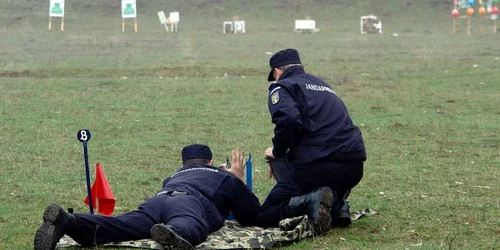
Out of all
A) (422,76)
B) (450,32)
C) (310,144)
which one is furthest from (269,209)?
(450,32)

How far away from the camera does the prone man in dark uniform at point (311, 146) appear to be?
8180 mm

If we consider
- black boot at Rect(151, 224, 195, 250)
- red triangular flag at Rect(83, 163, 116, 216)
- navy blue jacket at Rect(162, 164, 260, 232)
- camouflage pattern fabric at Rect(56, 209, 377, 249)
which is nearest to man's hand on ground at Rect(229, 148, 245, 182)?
navy blue jacket at Rect(162, 164, 260, 232)

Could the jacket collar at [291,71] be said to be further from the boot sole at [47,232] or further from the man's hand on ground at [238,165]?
the boot sole at [47,232]

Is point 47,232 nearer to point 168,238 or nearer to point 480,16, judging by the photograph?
point 168,238

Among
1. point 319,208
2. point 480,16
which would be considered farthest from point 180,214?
point 480,16

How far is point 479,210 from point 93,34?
31667mm

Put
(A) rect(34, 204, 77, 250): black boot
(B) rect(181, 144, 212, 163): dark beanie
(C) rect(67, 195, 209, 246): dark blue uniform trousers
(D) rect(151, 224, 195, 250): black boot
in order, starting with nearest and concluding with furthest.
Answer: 1. (D) rect(151, 224, 195, 250): black boot
2. (A) rect(34, 204, 77, 250): black boot
3. (C) rect(67, 195, 209, 246): dark blue uniform trousers
4. (B) rect(181, 144, 212, 163): dark beanie

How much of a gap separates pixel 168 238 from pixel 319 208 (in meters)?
1.57

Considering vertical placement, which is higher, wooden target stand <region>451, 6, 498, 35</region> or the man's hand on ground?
wooden target stand <region>451, 6, 498, 35</region>

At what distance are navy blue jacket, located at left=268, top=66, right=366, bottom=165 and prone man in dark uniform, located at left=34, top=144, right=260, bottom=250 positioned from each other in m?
0.56

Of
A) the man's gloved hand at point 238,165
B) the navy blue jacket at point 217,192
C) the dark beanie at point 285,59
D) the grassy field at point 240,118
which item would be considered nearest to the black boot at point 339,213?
the grassy field at point 240,118

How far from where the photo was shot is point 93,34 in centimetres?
3934

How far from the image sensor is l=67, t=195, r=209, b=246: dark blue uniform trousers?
287 inches

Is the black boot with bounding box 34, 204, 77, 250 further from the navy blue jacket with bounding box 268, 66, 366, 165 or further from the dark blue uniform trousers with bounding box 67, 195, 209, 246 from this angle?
the navy blue jacket with bounding box 268, 66, 366, 165
